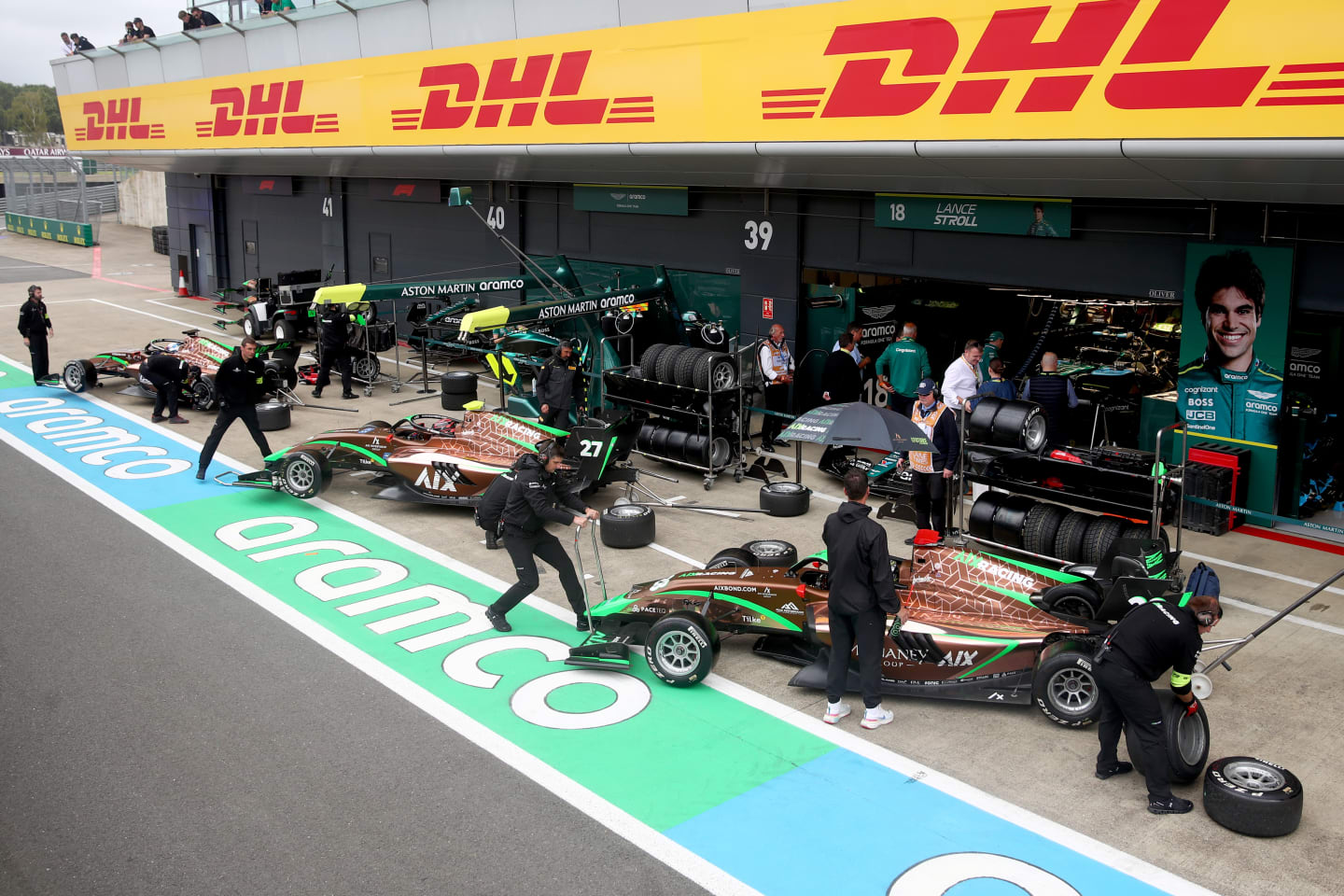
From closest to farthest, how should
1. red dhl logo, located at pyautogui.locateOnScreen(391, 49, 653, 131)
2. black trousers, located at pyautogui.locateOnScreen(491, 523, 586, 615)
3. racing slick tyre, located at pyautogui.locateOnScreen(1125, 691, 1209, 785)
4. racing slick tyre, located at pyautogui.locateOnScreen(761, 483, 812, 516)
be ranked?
racing slick tyre, located at pyautogui.locateOnScreen(1125, 691, 1209, 785)
black trousers, located at pyautogui.locateOnScreen(491, 523, 586, 615)
racing slick tyre, located at pyautogui.locateOnScreen(761, 483, 812, 516)
red dhl logo, located at pyautogui.locateOnScreen(391, 49, 653, 131)

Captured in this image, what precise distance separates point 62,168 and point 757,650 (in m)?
73.2

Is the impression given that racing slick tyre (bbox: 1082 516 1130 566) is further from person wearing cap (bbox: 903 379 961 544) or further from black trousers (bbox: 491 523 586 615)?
black trousers (bbox: 491 523 586 615)

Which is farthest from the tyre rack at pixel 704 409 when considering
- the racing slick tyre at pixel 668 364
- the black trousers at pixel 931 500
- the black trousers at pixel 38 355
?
the black trousers at pixel 38 355

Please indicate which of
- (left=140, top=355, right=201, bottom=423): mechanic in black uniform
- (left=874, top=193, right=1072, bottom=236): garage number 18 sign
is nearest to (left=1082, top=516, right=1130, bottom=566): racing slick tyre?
(left=874, top=193, right=1072, bottom=236): garage number 18 sign

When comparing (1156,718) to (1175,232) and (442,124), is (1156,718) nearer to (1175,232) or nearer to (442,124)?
(1175,232)

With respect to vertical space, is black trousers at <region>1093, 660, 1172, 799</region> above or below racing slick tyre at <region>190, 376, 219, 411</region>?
below


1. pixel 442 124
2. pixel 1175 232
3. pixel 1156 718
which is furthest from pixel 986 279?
pixel 442 124

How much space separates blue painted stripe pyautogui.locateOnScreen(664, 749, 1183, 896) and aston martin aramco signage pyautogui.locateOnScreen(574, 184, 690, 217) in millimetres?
12648

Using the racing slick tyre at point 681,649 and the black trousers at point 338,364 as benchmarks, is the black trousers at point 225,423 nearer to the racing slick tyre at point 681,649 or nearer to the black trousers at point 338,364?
the black trousers at point 338,364

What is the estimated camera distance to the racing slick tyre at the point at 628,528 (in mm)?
11719

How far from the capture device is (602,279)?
2031 centimetres

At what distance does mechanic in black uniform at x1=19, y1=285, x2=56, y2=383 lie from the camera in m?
19.3

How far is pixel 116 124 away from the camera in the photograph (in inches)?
1220

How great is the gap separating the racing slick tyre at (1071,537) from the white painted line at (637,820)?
351cm
